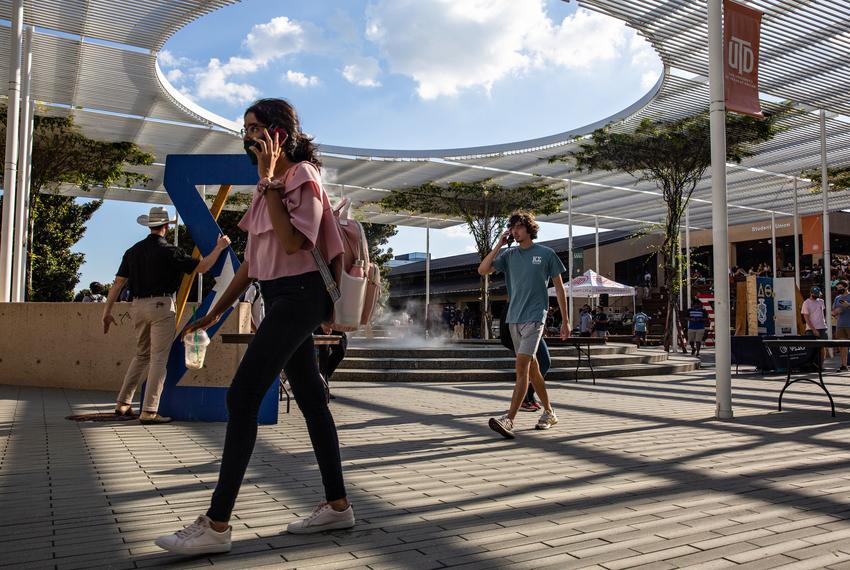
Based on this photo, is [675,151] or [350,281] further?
[675,151]

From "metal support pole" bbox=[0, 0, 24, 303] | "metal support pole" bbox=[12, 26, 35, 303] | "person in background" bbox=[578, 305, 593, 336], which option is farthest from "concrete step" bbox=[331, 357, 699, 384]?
"person in background" bbox=[578, 305, 593, 336]

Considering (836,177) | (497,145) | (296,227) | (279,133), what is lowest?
(296,227)

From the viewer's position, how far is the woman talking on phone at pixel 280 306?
8.46 ft

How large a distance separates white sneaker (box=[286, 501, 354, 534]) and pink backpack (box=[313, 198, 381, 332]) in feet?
2.35

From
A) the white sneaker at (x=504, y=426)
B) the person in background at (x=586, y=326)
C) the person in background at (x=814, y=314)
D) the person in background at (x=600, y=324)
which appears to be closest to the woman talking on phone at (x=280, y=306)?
the white sneaker at (x=504, y=426)

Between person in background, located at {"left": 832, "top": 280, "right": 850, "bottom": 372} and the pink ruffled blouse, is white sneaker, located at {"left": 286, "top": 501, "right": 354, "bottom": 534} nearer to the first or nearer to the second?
the pink ruffled blouse

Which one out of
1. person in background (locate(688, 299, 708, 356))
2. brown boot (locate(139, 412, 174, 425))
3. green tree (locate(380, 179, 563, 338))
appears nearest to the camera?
brown boot (locate(139, 412, 174, 425))

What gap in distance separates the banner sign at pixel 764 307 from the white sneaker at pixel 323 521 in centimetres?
1563

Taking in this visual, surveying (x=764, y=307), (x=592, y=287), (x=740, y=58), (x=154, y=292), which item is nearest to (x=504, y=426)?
(x=154, y=292)

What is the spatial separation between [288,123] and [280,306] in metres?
0.72

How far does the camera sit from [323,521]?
286 cm

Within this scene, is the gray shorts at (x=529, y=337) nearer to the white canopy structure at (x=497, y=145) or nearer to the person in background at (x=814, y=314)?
the white canopy structure at (x=497, y=145)

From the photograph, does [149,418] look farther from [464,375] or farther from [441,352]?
[441,352]

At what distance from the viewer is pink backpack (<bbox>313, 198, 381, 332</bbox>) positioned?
107 inches
